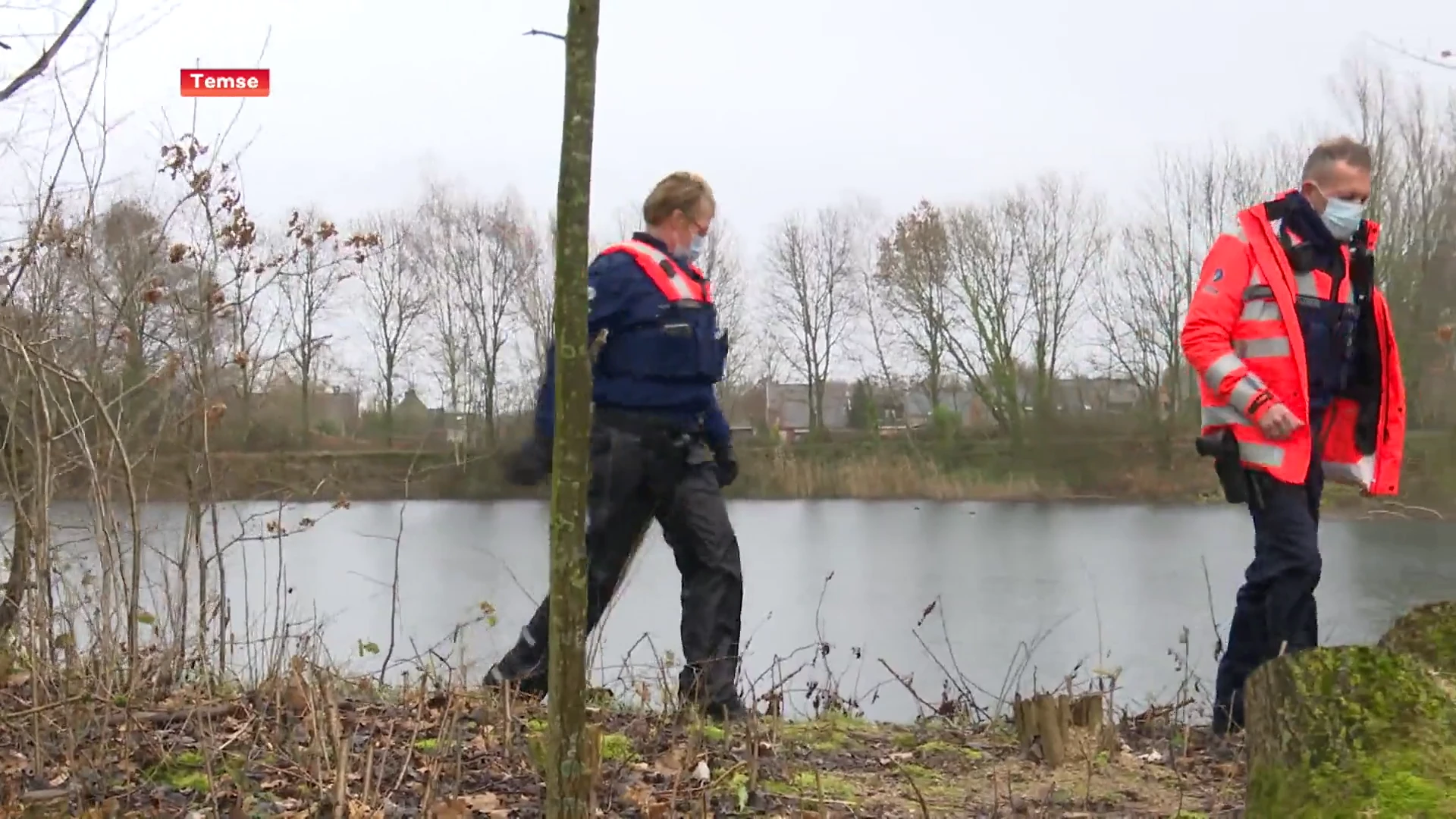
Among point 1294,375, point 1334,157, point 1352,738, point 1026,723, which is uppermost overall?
point 1334,157

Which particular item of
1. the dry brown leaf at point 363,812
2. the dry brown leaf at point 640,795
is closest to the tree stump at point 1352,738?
the dry brown leaf at point 640,795

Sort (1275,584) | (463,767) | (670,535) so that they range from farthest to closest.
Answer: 1. (670,535)
2. (1275,584)
3. (463,767)

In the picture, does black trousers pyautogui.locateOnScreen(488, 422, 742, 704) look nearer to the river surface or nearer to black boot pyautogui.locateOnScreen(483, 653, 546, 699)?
black boot pyautogui.locateOnScreen(483, 653, 546, 699)

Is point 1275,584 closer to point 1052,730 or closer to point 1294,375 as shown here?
point 1294,375

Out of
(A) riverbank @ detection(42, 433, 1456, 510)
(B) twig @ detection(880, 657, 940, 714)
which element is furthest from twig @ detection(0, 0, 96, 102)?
(B) twig @ detection(880, 657, 940, 714)

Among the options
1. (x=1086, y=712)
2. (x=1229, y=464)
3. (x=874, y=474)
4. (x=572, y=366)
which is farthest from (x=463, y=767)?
(x=874, y=474)

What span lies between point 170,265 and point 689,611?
6.94 ft

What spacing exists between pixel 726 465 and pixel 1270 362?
1.73 m

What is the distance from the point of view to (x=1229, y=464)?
439 cm

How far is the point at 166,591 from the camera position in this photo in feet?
14.8

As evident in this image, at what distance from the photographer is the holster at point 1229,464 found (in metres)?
4.38

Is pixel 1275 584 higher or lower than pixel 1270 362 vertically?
lower

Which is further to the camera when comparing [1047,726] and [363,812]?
[1047,726]

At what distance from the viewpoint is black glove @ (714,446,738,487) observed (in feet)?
14.8
